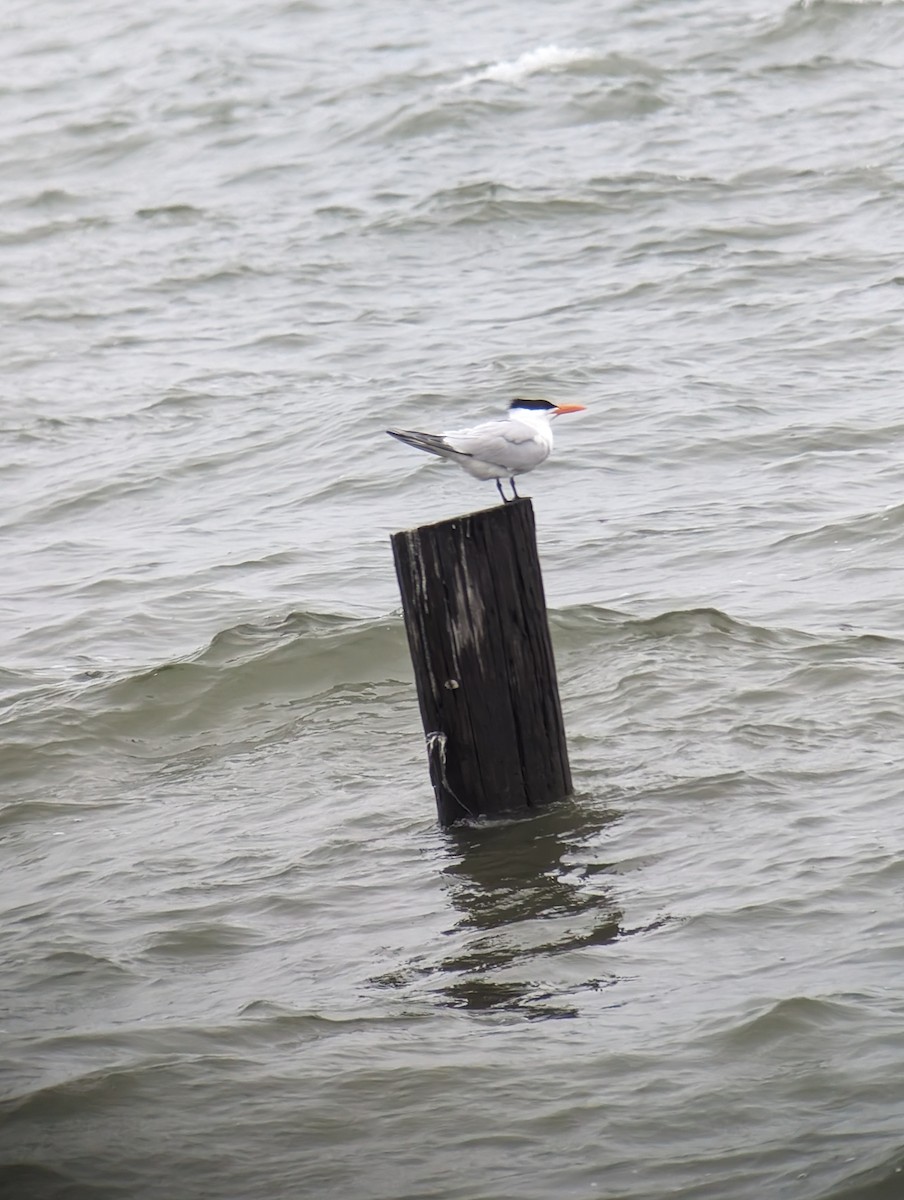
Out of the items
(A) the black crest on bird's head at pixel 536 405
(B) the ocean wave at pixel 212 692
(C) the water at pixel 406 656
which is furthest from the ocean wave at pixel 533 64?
(A) the black crest on bird's head at pixel 536 405

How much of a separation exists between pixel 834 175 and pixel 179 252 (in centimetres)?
713

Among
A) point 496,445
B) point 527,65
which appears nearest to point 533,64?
point 527,65

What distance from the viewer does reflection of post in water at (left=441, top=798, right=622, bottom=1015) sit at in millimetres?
5109

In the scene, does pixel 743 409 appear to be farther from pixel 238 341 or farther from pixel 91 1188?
pixel 91 1188

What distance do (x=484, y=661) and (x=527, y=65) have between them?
17800mm

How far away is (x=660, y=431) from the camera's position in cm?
1177

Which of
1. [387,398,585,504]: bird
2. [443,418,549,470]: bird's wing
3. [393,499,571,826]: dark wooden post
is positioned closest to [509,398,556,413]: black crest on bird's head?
[387,398,585,504]: bird

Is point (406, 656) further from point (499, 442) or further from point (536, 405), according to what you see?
point (499, 442)

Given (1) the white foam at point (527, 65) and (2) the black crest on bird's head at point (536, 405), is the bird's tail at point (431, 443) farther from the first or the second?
(1) the white foam at point (527, 65)

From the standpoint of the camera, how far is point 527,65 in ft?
Result: 72.3

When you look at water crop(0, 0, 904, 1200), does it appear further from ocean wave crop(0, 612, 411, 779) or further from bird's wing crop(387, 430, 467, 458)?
bird's wing crop(387, 430, 467, 458)

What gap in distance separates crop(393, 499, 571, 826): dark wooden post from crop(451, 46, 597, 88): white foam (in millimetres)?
17069

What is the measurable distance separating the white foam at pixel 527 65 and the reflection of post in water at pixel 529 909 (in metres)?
17.2

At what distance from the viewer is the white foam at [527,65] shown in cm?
2170
